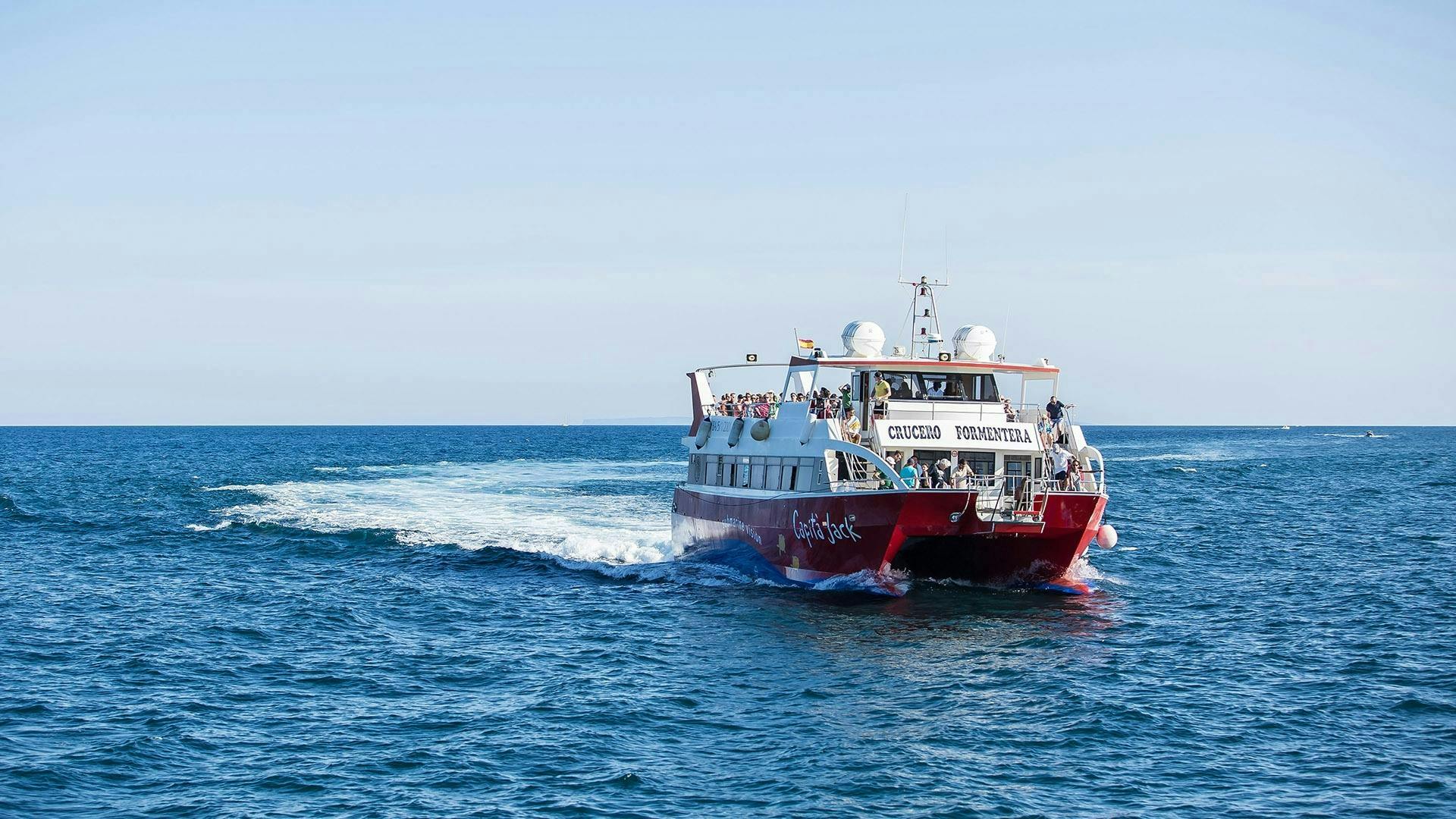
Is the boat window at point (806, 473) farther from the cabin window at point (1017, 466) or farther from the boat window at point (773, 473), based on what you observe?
the cabin window at point (1017, 466)

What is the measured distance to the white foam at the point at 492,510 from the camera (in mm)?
46156

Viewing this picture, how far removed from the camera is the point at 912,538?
30375mm

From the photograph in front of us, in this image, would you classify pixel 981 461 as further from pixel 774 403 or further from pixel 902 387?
pixel 774 403

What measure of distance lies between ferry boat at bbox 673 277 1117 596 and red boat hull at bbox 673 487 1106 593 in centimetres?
4

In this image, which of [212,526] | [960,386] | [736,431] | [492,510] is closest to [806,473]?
[960,386]

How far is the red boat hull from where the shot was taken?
2928 centimetres

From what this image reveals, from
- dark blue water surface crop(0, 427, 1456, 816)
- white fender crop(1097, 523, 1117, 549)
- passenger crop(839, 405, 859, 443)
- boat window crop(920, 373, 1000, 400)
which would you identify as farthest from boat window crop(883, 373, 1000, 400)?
dark blue water surface crop(0, 427, 1456, 816)

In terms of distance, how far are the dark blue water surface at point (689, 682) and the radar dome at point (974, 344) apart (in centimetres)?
653

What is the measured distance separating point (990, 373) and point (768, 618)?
33.5 ft

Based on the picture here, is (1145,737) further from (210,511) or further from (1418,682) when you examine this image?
(210,511)

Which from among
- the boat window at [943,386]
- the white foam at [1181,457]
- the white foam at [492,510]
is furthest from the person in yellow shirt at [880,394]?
the white foam at [1181,457]

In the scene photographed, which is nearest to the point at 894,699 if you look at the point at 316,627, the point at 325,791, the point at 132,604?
the point at 325,791

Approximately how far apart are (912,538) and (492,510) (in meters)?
34.2

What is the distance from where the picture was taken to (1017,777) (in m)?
17.9
